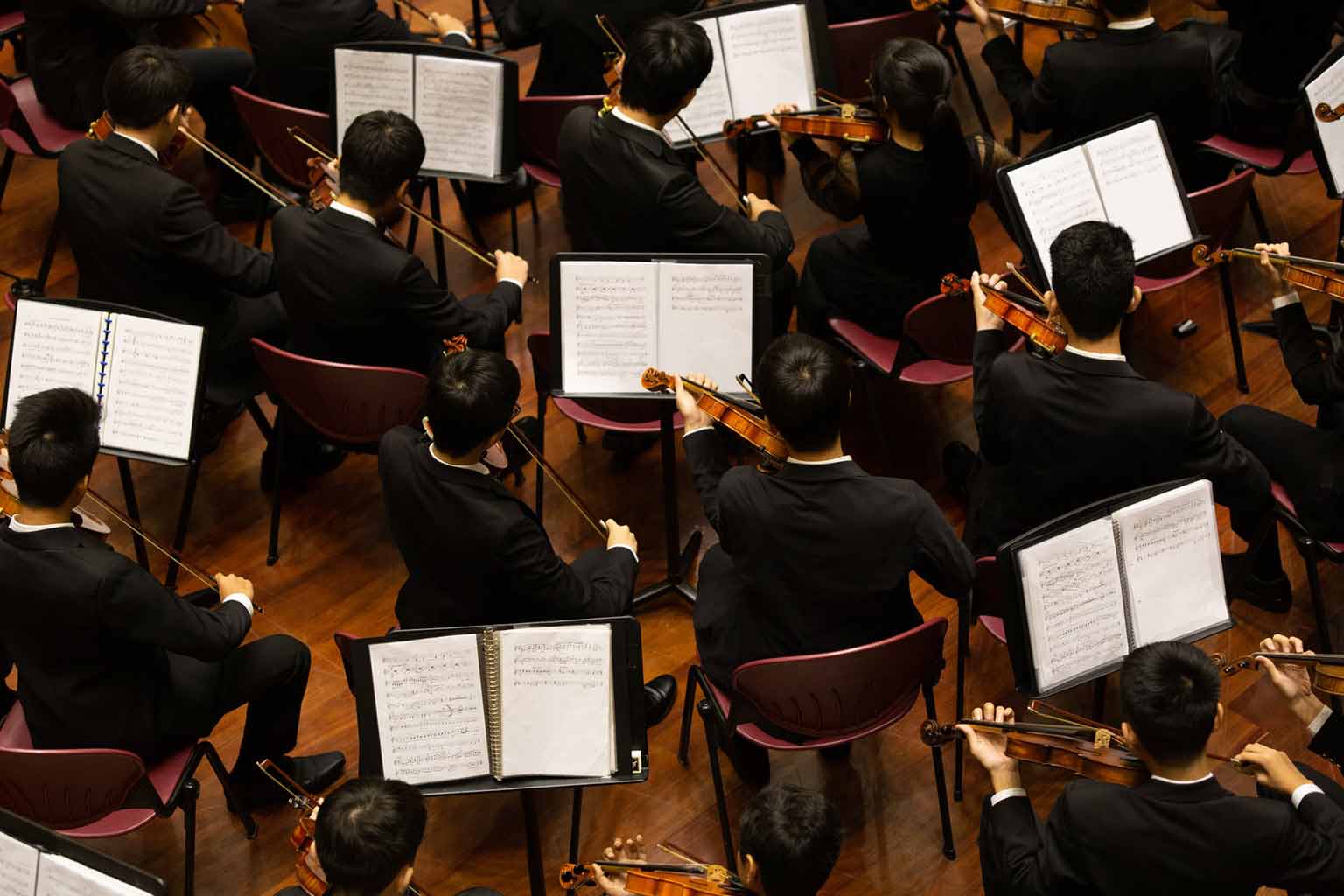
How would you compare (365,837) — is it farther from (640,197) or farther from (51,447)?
(640,197)

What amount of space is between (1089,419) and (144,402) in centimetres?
238

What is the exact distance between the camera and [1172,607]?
3.51 m

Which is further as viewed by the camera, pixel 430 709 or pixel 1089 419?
pixel 1089 419

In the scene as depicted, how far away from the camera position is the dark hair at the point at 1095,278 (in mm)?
3574

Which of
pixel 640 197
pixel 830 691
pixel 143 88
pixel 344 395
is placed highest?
pixel 143 88

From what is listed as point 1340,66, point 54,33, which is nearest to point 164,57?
point 54,33

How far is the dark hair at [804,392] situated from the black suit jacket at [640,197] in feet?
3.45

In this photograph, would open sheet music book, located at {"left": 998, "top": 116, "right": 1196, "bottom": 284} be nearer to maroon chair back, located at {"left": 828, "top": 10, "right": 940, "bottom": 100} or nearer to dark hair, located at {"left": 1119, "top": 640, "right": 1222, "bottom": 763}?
maroon chair back, located at {"left": 828, "top": 10, "right": 940, "bottom": 100}

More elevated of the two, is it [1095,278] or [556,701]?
[1095,278]

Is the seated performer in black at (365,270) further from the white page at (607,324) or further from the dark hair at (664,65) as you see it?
the dark hair at (664,65)

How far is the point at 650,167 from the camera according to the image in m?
4.38

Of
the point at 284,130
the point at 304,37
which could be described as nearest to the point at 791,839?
the point at 284,130

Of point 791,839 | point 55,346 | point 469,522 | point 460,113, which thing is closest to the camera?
point 791,839

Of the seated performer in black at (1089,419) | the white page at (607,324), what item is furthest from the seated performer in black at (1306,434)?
the white page at (607,324)
